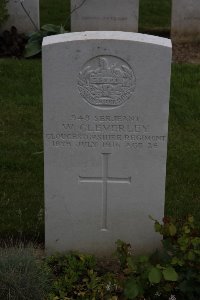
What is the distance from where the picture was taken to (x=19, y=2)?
9750 millimetres

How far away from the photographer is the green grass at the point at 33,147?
528 cm

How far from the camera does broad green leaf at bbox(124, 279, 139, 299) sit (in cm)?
371

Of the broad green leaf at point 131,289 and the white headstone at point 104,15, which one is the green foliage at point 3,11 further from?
the broad green leaf at point 131,289

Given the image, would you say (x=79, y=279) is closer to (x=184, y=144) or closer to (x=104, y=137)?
(x=104, y=137)

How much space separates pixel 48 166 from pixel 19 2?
5.88 meters

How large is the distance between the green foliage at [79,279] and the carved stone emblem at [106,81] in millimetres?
1078

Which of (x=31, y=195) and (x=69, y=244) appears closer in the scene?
(x=69, y=244)

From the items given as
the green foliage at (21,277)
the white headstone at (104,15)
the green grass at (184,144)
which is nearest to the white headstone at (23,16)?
the white headstone at (104,15)

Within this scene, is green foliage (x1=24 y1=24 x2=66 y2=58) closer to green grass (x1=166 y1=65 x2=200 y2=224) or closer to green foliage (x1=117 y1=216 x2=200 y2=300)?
green grass (x1=166 y1=65 x2=200 y2=224)

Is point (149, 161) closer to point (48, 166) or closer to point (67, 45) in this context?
point (48, 166)

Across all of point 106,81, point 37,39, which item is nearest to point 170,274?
point 106,81

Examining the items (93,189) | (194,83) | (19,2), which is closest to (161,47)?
(93,189)

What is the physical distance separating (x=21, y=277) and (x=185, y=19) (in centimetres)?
712

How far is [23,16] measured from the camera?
9.84 m
